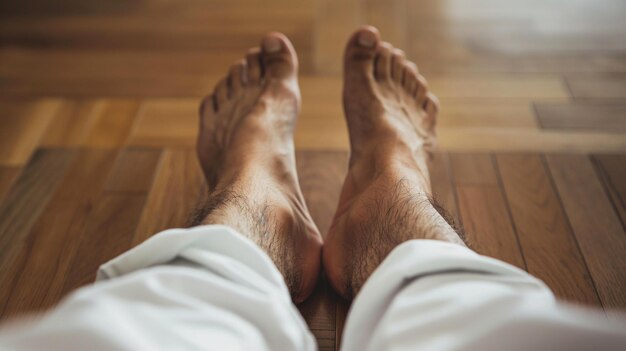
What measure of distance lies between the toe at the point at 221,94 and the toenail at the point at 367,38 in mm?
257

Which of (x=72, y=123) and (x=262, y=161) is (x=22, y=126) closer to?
(x=72, y=123)

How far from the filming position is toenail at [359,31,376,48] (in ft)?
3.61

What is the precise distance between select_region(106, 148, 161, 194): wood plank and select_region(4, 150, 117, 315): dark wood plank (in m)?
0.02

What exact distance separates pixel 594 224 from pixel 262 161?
20.5 inches

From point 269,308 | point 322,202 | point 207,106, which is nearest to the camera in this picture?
point 269,308

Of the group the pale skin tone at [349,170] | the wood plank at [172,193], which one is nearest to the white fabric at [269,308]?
the pale skin tone at [349,170]

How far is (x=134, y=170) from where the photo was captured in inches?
42.3

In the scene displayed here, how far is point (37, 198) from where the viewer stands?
1.02 metres

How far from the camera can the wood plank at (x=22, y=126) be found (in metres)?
1.11

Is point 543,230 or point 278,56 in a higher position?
point 278,56

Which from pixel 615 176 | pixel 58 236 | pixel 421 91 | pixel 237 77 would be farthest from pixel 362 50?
pixel 58 236

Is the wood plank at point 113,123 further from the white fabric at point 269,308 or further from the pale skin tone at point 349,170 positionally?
the white fabric at point 269,308

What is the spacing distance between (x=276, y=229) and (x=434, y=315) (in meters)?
0.33

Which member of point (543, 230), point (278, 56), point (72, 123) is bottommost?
point (543, 230)
